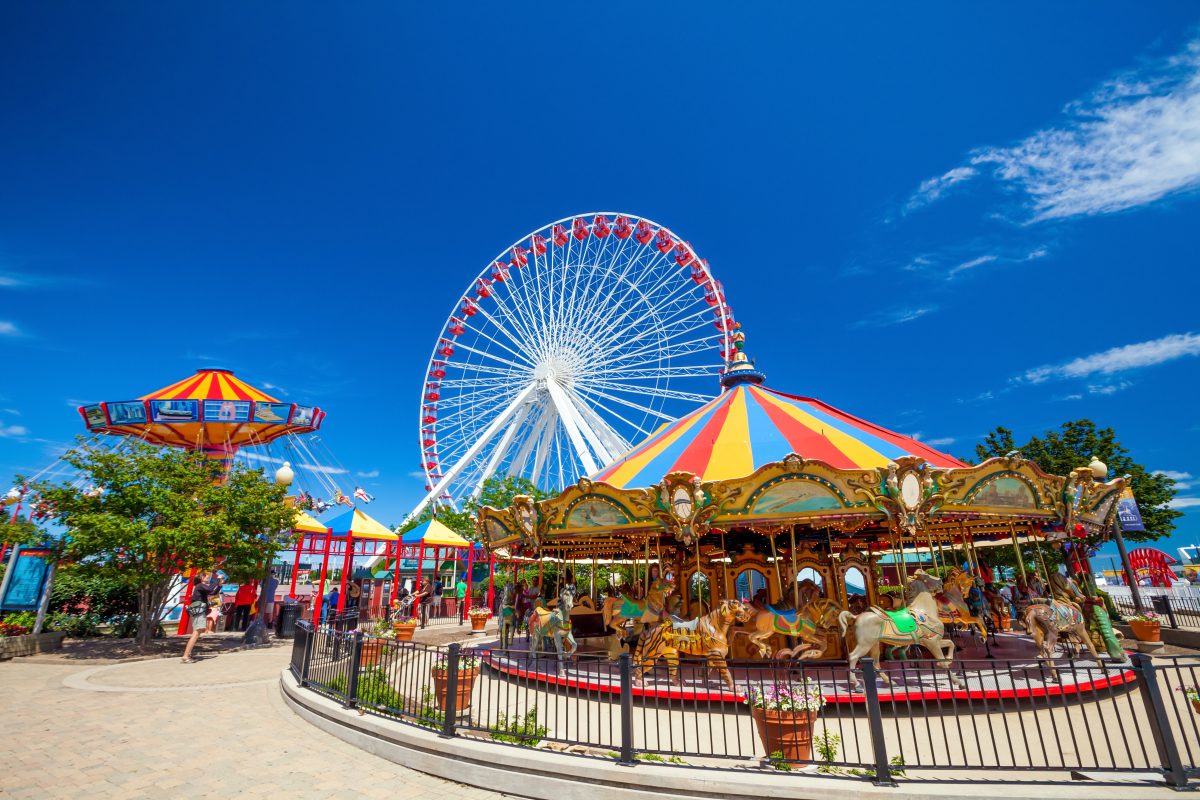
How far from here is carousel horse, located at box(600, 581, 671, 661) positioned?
948 cm

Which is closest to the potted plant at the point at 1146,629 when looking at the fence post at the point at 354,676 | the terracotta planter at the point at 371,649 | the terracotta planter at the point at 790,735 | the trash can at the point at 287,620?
the terracotta planter at the point at 790,735

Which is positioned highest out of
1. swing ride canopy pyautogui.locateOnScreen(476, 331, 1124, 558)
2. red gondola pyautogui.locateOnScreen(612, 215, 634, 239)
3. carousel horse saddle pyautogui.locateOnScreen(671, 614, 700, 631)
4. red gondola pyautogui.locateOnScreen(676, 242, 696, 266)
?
red gondola pyautogui.locateOnScreen(612, 215, 634, 239)

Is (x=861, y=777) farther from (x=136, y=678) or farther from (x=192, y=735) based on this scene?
(x=136, y=678)

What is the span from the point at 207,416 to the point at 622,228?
57.5 feet

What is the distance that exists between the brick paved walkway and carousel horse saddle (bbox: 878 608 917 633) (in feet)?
18.3

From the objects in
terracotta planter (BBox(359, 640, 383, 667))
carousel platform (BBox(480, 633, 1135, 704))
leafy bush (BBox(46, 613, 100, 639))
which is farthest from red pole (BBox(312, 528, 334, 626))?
carousel platform (BBox(480, 633, 1135, 704))

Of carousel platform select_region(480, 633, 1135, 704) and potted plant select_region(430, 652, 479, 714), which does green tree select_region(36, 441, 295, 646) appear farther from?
potted plant select_region(430, 652, 479, 714)

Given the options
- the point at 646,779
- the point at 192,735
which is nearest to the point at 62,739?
the point at 192,735

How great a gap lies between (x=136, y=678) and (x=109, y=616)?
27.1 feet

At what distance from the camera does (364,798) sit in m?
4.70

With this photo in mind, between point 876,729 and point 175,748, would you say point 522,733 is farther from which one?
point 175,748

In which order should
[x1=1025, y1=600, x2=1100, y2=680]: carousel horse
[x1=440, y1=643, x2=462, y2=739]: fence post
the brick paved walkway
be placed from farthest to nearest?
[x1=1025, y1=600, x2=1100, y2=680]: carousel horse, [x1=440, y1=643, x2=462, y2=739]: fence post, the brick paved walkway

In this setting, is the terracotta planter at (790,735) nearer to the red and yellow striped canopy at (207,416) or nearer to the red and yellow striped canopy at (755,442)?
the red and yellow striped canopy at (755,442)

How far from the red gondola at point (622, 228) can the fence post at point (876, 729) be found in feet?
69.9
